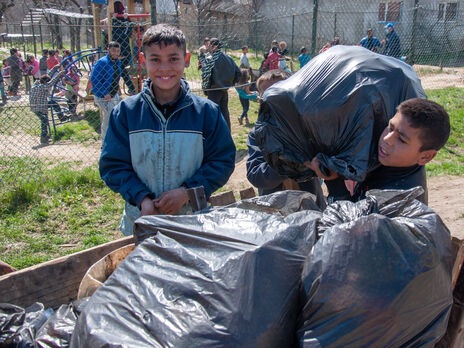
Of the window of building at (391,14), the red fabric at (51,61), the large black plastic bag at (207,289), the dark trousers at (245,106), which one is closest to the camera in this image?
the large black plastic bag at (207,289)

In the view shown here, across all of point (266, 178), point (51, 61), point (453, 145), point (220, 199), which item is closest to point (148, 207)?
point (220, 199)

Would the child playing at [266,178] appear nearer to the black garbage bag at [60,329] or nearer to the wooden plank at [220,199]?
the wooden plank at [220,199]

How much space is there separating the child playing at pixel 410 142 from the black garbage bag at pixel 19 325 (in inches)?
49.6

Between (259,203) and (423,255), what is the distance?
633 mm

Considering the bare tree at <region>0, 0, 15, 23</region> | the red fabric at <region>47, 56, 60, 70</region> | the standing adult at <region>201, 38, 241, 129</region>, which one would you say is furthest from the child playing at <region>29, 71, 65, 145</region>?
the bare tree at <region>0, 0, 15, 23</region>

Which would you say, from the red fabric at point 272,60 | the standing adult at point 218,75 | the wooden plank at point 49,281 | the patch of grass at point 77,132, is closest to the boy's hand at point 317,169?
the wooden plank at point 49,281

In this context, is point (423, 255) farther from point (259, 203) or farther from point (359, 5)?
point (359, 5)

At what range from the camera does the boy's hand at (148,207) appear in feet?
6.55

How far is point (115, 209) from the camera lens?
16.3 feet

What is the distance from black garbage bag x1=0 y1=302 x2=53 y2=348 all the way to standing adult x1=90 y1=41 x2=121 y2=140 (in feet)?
19.7

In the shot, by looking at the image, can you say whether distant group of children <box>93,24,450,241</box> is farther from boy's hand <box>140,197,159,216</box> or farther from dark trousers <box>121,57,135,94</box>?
dark trousers <box>121,57,135,94</box>

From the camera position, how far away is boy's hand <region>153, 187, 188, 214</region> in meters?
2.03

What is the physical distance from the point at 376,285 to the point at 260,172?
4.79ft

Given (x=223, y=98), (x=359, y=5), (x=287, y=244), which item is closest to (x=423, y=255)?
(x=287, y=244)
